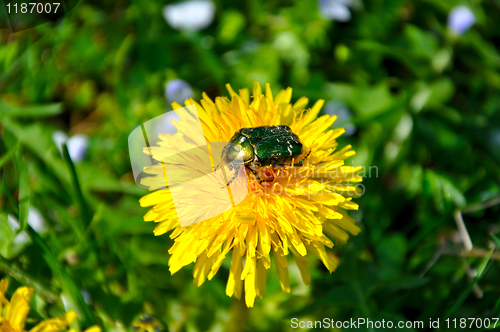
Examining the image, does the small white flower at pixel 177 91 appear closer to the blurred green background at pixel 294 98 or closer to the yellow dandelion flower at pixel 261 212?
the blurred green background at pixel 294 98

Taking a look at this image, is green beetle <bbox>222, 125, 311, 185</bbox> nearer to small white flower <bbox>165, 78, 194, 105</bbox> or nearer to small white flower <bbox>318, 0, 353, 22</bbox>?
small white flower <bbox>165, 78, 194, 105</bbox>

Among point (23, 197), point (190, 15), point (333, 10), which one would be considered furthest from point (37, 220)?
point (333, 10)

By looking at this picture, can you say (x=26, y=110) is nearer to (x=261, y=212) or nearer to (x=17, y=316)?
(x=17, y=316)

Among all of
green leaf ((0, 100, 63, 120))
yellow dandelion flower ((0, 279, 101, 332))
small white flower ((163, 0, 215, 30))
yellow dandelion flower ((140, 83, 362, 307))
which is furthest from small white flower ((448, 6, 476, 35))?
yellow dandelion flower ((0, 279, 101, 332))

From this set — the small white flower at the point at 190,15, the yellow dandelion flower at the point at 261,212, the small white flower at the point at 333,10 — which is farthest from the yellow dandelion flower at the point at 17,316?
the small white flower at the point at 333,10

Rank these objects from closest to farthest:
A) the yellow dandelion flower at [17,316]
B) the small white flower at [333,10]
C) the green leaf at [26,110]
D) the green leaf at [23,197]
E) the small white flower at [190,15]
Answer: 1. the yellow dandelion flower at [17,316]
2. the green leaf at [23,197]
3. the green leaf at [26,110]
4. the small white flower at [333,10]
5. the small white flower at [190,15]

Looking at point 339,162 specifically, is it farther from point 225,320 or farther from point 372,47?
point 372,47

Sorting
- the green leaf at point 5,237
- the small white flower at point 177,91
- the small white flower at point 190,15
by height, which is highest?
the small white flower at point 190,15
